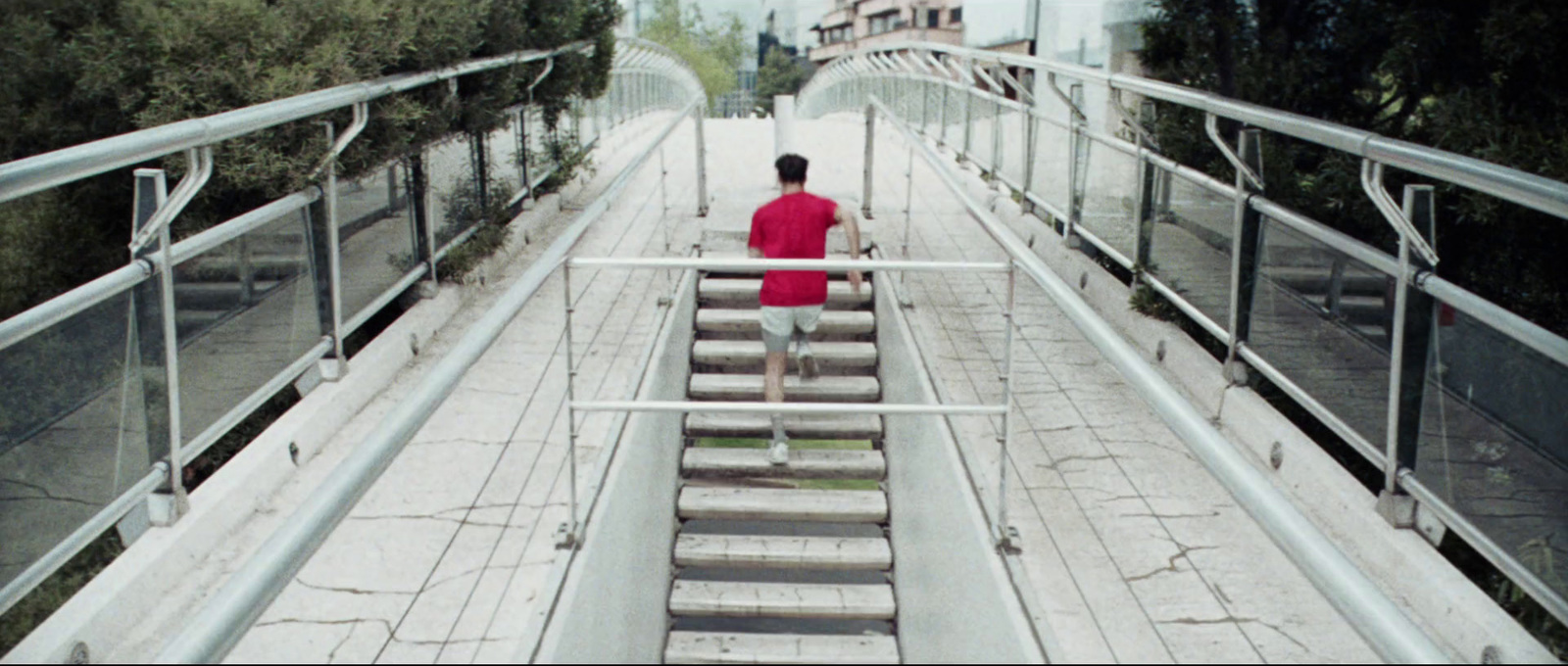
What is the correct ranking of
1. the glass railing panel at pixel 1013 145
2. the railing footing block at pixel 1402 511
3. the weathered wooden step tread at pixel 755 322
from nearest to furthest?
the railing footing block at pixel 1402 511, the weathered wooden step tread at pixel 755 322, the glass railing panel at pixel 1013 145

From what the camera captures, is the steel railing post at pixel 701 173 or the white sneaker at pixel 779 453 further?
the steel railing post at pixel 701 173

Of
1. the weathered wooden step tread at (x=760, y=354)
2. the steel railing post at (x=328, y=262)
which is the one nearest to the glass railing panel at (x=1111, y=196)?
the weathered wooden step tread at (x=760, y=354)

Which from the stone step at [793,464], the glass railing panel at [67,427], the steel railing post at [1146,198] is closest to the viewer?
the glass railing panel at [67,427]

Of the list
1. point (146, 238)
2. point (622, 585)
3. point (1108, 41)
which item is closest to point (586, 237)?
point (622, 585)

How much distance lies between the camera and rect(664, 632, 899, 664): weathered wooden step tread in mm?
5531

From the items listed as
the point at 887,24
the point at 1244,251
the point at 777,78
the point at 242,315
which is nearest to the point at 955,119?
the point at 1244,251

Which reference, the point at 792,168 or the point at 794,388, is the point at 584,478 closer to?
the point at 792,168

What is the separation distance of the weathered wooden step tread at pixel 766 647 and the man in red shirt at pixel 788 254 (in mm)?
1283

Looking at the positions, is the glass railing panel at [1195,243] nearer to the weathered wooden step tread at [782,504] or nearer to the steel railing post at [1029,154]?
the weathered wooden step tread at [782,504]

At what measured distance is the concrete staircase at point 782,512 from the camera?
6.06 metres

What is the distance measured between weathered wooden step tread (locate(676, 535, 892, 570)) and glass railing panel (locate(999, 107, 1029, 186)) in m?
4.21

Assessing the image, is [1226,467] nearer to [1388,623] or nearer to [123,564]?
[1388,623]

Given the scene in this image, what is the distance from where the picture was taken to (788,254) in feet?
22.5

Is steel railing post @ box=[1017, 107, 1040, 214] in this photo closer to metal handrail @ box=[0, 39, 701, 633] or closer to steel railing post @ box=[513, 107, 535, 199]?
steel railing post @ box=[513, 107, 535, 199]
